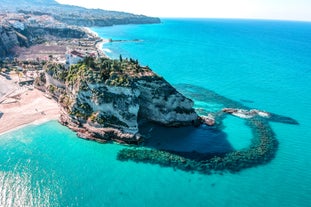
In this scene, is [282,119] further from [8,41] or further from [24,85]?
[8,41]

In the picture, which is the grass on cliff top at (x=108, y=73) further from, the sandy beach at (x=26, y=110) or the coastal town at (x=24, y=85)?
the sandy beach at (x=26, y=110)

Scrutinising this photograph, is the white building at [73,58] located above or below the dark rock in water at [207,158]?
above

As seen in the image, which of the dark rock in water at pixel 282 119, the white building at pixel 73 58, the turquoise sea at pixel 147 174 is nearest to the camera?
the turquoise sea at pixel 147 174

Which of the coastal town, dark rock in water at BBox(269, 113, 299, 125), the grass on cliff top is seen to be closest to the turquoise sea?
dark rock in water at BBox(269, 113, 299, 125)

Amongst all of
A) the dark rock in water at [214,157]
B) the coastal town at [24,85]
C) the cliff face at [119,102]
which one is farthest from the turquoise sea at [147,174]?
the coastal town at [24,85]

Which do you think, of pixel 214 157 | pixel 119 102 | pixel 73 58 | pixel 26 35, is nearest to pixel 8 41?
pixel 26 35

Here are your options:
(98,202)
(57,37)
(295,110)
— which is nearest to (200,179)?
(98,202)
